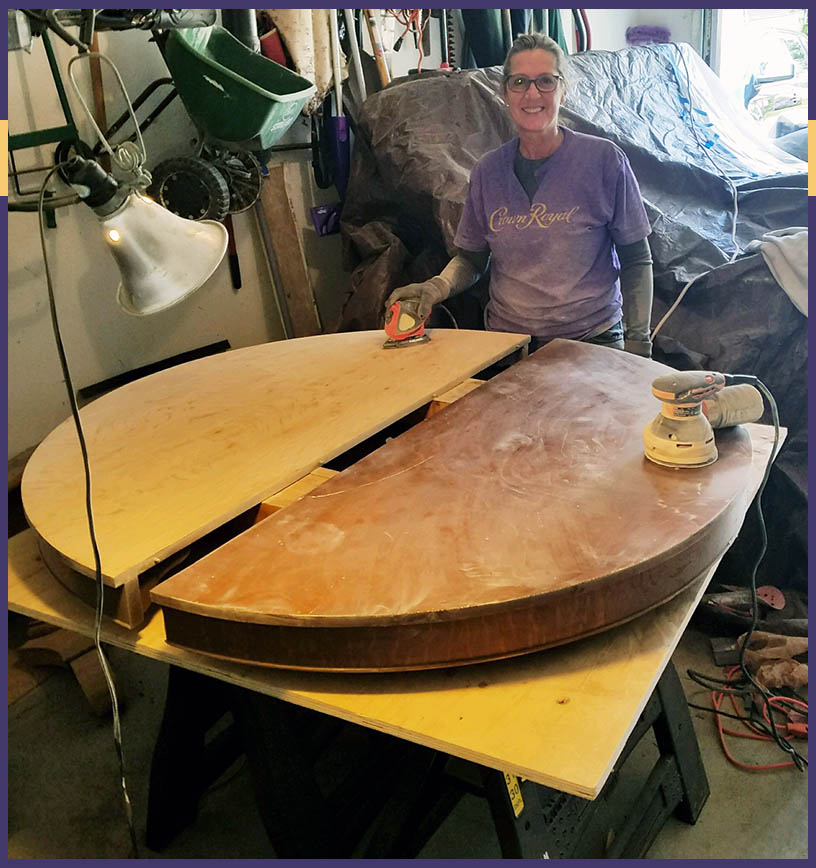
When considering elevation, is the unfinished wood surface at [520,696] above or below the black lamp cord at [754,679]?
above

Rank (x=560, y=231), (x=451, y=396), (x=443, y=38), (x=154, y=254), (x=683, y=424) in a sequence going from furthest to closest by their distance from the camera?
1. (x=443, y=38)
2. (x=560, y=231)
3. (x=451, y=396)
4. (x=683, y=424)
5. (x=154, y=254)

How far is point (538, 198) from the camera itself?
2047mm

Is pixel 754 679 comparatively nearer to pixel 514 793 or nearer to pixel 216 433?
pixel 514 793

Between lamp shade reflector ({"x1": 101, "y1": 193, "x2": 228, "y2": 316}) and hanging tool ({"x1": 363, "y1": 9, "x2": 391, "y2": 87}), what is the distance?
7.21ft

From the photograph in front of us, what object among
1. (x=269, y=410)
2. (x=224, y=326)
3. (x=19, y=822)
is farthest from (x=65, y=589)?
(x=224, y=326)

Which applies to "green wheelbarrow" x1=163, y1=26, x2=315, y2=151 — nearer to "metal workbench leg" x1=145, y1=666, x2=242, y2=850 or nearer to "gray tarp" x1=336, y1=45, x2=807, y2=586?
"gray tarp" x1=336, y1=45, x2=807, y2=586

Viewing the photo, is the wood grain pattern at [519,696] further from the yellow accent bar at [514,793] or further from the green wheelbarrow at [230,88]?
the green wheelbarrow at [230,88]

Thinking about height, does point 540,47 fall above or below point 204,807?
above

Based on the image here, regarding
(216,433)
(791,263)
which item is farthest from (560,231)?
(216,433)

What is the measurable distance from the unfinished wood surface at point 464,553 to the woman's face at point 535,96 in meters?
0.94

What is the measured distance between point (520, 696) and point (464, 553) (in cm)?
20

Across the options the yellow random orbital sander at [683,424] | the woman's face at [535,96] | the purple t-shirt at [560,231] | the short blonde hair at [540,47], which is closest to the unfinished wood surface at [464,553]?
the yellow random orbital sander at [683,424]

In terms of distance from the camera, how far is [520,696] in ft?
3.16

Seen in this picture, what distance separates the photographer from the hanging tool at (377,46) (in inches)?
118
